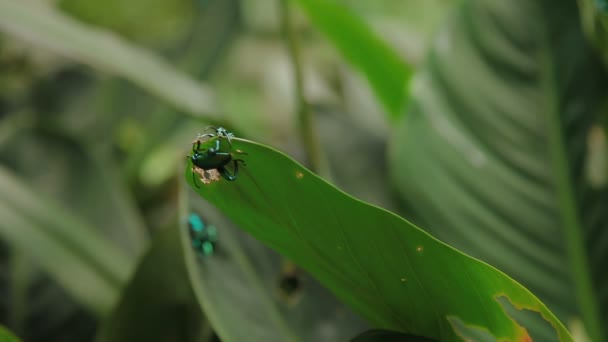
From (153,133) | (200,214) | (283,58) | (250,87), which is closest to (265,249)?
(200,214)

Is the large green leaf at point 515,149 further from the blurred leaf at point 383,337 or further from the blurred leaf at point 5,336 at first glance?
the blurred leaf at point 5,336

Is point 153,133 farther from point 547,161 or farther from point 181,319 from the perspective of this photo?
point 547,161

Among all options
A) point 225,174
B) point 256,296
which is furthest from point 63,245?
point 225,174

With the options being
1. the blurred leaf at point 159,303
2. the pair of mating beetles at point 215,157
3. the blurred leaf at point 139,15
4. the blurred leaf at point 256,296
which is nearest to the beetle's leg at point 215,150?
the pair of mating beetles at point 215,157

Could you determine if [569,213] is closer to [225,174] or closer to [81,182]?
[225,174]

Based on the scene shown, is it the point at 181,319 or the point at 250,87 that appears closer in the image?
the point at 181,319

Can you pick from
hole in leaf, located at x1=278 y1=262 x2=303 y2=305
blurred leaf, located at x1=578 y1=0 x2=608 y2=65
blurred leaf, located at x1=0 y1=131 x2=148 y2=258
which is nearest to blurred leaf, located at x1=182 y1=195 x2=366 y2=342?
hole in leaf, located at x1=278 y1=262 x2=303 y2=305
